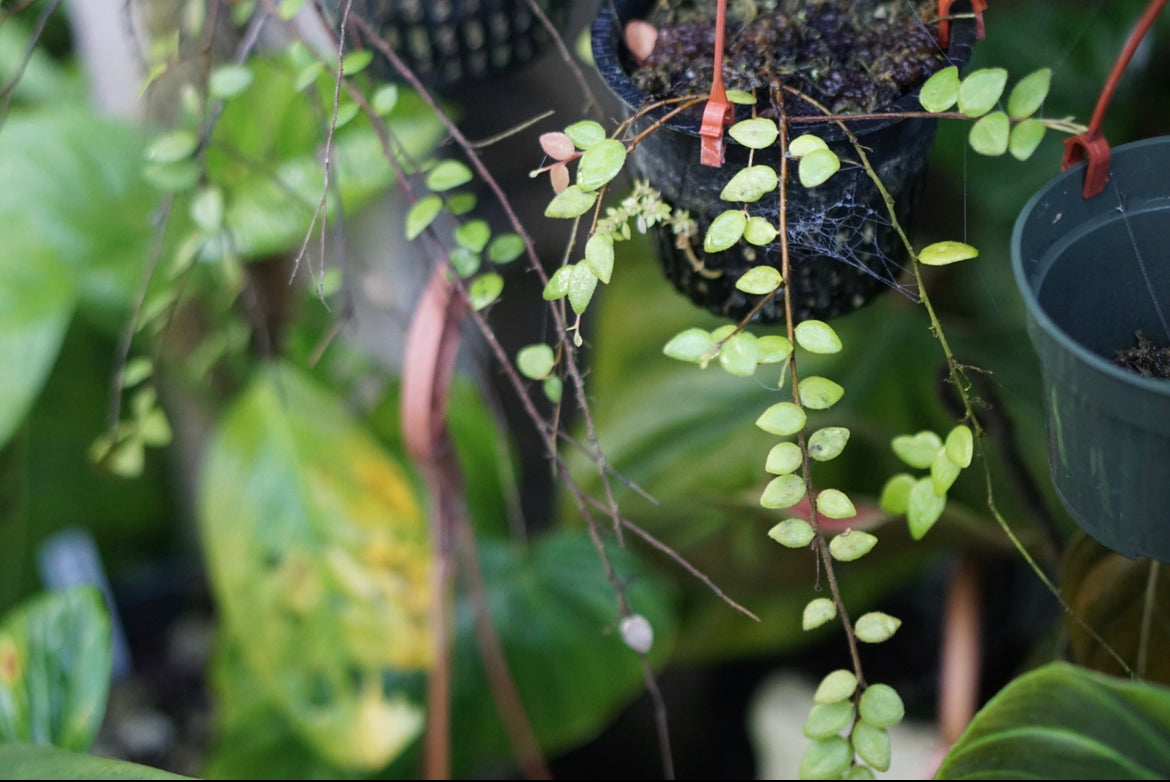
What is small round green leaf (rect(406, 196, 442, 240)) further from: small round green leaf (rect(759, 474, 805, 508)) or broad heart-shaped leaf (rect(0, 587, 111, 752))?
broad heart-shaped leaf (rect(0, 587, 111, 752))

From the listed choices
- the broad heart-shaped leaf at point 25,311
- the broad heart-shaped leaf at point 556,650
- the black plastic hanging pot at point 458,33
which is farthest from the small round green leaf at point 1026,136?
the broad heart-shaped leaf at point 25,311

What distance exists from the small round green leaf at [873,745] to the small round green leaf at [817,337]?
197mm

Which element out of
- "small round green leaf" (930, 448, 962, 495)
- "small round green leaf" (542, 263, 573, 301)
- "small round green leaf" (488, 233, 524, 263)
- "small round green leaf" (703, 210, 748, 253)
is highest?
"small round green leaf" (703, 210, 748, 253)

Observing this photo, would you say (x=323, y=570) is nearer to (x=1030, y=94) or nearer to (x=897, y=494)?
(x=897, y=494)

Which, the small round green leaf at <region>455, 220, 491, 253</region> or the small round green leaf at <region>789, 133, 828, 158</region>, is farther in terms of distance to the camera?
the small round green leaf at <region>455, 220, 491, 253</region>

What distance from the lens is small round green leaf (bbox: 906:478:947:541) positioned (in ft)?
1.79

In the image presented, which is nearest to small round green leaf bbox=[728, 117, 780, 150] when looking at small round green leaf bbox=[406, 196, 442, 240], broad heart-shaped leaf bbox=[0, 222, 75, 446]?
small round green leaf bbox=[406, 196, 442, 240]

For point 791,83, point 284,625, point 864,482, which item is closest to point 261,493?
A: point 284,625

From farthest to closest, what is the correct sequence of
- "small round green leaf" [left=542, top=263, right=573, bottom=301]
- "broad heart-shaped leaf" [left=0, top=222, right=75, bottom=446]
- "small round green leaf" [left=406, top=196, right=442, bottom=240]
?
"broad heart-shaped leaf" [left=0, top=222, right=75, bottom=446], "small round green leaf" [left=406, top=196, right=442, bottom=240], "small round green leaf" [left=542, top=263, right=573, bottom=301]

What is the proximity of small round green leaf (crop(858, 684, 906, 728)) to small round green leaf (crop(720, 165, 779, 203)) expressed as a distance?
0.25 meters

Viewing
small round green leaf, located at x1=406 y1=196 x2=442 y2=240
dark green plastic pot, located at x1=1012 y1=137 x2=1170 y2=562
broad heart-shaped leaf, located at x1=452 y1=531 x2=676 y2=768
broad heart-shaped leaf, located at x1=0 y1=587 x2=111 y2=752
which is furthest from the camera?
broad heart-shaped leaf, located at x1=452 y1=531 x2=676 y2=768

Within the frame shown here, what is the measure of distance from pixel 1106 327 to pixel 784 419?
0.17 meters

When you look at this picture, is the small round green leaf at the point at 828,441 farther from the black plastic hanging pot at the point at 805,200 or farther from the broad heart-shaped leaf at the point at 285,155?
the broad heart-shaped leaf at the point at 285,155

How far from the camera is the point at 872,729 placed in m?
0.53
